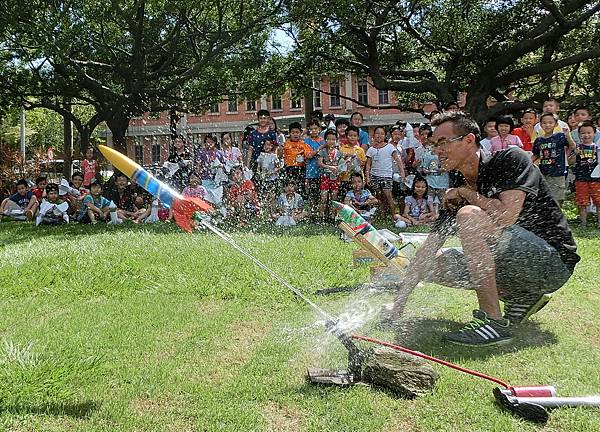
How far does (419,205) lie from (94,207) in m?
6.52

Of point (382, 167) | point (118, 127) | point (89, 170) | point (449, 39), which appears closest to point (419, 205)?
point (382, 167)

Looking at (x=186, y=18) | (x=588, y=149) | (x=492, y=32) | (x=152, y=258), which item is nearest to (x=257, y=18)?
(x=186, y=18)

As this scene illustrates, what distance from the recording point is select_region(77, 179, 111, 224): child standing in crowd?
12039 millimetres

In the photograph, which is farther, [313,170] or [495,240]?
[313,170]

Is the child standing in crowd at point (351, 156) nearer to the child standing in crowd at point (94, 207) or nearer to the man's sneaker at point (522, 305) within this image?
the child standing in crowd at point (94, 207)

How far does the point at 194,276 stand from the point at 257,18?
11666 millimetres

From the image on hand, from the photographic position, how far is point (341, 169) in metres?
10.3

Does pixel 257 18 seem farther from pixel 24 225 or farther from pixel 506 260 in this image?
pixel 506 260

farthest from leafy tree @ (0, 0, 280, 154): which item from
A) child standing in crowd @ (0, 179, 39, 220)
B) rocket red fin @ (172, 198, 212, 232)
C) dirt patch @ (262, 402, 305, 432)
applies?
dirt patch @ (262, 402, 305, 432)

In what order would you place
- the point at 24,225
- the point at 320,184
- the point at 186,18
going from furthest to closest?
1. the point at 186,18
2. the point at 24,225
3. the point at 320,184

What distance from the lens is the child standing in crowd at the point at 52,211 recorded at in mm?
11984

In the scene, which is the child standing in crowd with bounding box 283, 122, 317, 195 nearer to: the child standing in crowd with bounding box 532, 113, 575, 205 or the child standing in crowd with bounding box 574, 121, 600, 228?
the child standing in crowd with bounding box 532, 113, 575, 205

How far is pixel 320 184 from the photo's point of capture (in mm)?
10406

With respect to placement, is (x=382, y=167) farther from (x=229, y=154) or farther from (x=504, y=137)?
(x=229, y=154)
